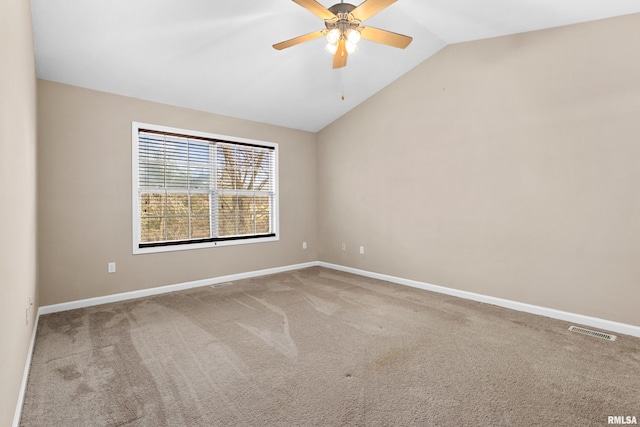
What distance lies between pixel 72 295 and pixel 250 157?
2815 millimetres

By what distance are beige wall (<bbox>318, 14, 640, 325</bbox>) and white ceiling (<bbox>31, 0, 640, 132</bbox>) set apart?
1.08ft

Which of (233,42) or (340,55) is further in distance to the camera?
(233,42)

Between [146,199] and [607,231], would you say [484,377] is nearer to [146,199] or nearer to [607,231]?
[607,231]

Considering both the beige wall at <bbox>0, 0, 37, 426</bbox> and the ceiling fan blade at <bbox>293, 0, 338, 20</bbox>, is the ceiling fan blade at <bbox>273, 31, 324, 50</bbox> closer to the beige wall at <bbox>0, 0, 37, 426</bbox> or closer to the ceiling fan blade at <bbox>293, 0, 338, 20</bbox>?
the ceiling fan blade at <bbox>293, 0, 338, 20</bbox>

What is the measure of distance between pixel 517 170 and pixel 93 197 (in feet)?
15.3

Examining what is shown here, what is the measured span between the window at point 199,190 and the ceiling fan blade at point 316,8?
257 centimetres

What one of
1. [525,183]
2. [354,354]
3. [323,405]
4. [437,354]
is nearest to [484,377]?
[437,354]

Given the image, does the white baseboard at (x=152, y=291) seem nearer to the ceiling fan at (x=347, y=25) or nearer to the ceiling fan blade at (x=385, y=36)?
the ceiling fan at (x=347, y=25)

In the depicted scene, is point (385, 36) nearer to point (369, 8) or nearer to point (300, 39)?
point (369, 8)

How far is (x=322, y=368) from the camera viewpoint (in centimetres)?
224

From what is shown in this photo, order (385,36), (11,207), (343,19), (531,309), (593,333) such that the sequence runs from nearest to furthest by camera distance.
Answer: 1. (11,207)
2. (343,19)
3. (385,36)
4. (593,333)
5. (531,309)

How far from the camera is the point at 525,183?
10.9 feet

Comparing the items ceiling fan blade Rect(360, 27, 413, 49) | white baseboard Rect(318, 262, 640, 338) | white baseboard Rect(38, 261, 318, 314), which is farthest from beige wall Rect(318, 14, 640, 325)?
white baseboard Rect(38, 261, 318, 314)

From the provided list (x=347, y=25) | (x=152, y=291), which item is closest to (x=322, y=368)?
(x=347, y=25)
